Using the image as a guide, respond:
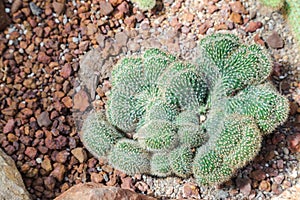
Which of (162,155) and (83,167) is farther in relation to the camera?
(83,167)

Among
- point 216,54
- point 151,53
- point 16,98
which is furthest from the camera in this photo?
point 16,98

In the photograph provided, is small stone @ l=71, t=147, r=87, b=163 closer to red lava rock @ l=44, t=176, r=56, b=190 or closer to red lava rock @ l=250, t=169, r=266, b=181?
red lava rock @ l=44, t=176, r=56, b=190

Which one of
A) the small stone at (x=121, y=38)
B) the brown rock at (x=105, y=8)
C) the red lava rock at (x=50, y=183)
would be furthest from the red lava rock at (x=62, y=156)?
the brown rock at (x=105, y=8)

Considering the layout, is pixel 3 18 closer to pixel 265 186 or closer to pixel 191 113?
pixel 191 113

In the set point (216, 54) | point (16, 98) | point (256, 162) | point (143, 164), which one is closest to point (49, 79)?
point (16, 98)

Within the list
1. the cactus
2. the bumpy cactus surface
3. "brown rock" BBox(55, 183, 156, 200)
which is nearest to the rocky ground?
the cactus

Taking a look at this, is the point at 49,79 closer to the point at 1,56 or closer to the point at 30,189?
the point at 1,56

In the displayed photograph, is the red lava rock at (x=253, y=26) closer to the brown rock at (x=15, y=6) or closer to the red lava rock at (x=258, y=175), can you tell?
the red lava rock at (x=258, y=175)
